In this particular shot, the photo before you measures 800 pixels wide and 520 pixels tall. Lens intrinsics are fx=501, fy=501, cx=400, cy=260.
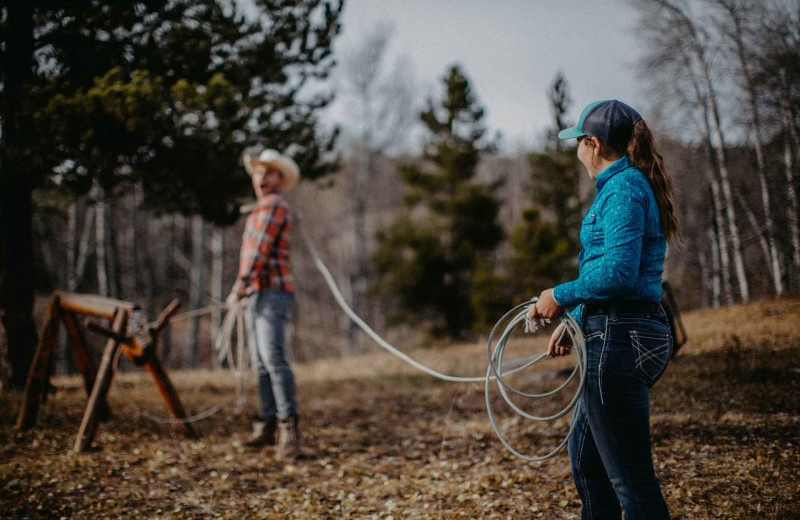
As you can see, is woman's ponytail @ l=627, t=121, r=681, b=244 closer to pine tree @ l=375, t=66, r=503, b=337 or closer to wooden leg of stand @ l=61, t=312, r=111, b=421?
wooden leg of stand @ l=61, t=312, r=111, b=421

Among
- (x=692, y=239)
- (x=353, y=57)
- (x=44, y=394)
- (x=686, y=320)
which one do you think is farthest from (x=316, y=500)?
(x=353, y=57)

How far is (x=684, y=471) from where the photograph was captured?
3.20m

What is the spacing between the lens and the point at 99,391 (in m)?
4.07

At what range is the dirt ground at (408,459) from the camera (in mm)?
3025

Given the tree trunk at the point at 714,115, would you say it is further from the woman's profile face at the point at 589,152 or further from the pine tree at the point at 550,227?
the woman's profile face at the point at 589,152

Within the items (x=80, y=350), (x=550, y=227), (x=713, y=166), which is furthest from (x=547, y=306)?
(x=550, y=227)

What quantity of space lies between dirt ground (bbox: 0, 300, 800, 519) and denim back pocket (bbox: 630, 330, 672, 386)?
1.43 meters

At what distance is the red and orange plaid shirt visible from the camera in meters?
3.87

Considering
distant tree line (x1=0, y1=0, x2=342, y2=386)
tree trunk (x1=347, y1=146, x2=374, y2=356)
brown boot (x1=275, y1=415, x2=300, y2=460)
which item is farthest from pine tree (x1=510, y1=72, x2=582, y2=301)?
brown boot (x1=275, y1=415, x2=300, y2=460)

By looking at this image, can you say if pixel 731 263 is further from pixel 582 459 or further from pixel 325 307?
pixel 325 307

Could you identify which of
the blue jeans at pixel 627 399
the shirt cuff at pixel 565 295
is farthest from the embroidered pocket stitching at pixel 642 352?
the shirt cuff at pixel 565 295

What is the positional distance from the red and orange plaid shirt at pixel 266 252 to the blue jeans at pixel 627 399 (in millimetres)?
2691

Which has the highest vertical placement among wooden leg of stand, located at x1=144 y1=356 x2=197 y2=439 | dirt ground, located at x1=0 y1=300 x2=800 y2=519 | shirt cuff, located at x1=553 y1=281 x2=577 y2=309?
shirt cuff, located at x1=553 y1=281 x2=577 y2=309

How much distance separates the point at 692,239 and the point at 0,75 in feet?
53.0
